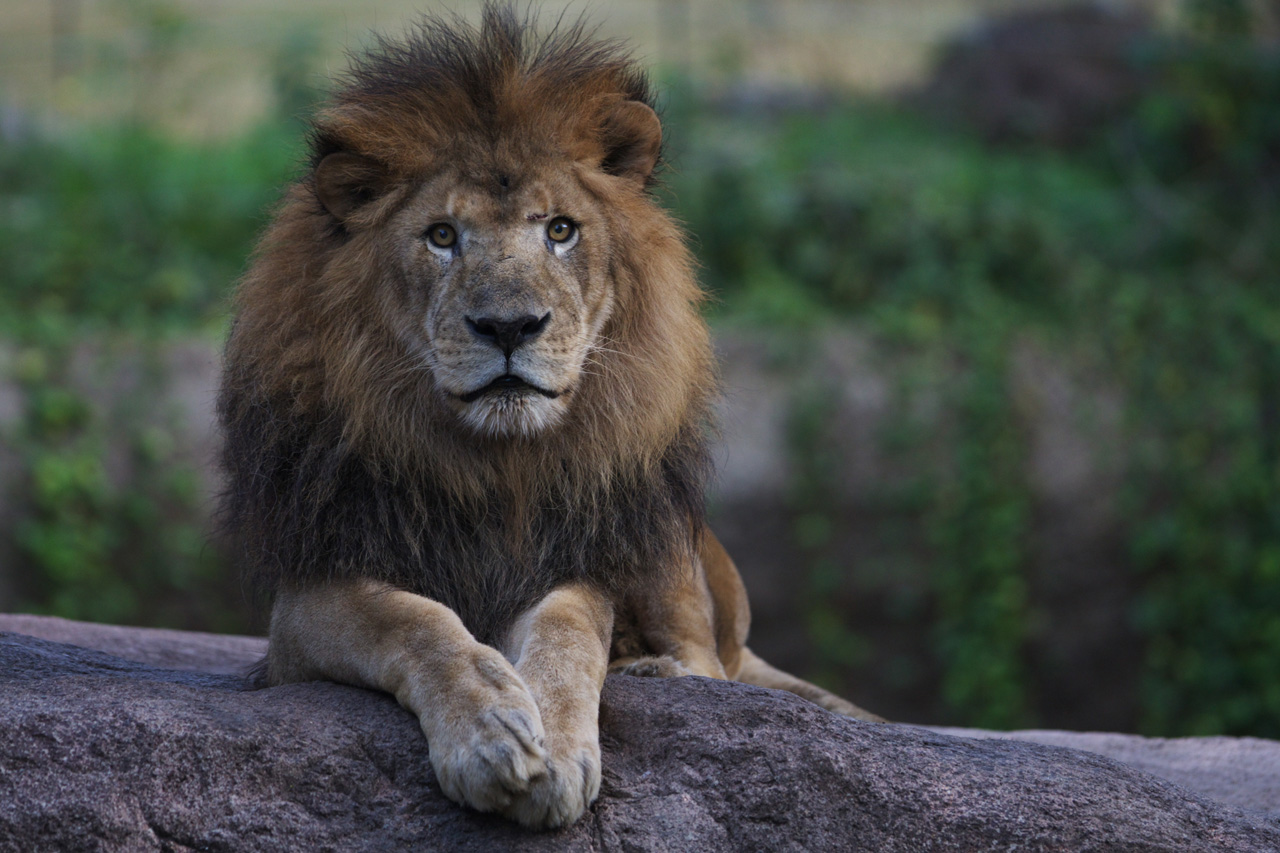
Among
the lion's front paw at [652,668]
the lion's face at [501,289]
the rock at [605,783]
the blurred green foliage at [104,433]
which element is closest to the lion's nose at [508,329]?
the lion's face at [501,289]

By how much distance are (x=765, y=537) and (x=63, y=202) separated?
16.8 feet

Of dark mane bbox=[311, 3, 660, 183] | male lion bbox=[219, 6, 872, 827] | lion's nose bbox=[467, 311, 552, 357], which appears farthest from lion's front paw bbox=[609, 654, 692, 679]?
dark mane bbox=[311, 3, 660, 183]

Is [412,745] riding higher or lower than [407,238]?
lower

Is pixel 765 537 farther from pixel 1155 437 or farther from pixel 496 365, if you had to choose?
pixel 496 365

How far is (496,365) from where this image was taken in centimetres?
284

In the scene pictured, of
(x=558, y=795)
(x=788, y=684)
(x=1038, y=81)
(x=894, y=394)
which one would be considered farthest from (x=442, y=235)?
(x=1038, y=81)

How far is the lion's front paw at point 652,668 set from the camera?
10.8 ft

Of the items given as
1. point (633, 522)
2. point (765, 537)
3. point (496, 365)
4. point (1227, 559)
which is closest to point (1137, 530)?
point (1227, 559)

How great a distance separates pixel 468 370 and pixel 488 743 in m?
0.83

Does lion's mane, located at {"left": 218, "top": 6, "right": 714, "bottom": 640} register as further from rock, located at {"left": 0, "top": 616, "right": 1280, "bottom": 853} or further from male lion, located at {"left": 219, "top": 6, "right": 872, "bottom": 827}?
rock, located at {"left": 0, "top": 616, "right": 1280, "bottom": 853}

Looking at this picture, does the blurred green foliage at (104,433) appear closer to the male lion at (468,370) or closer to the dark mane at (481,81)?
the dark mane at (481,81)

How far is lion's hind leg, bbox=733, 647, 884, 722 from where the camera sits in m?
3.83

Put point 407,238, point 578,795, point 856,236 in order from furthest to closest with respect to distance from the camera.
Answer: point 856,236, point 407,238, point 578,795

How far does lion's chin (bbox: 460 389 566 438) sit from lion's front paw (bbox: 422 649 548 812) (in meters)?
0.59
